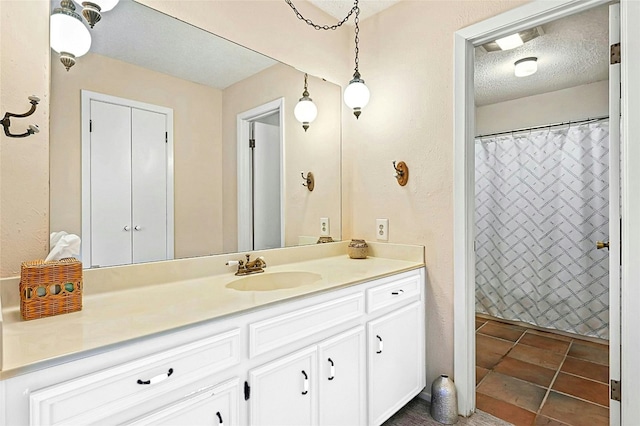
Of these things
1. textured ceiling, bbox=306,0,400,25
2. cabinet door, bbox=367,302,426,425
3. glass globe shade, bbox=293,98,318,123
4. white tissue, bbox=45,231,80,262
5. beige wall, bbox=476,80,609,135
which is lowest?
cabinet door, bbox=367,302,426,425

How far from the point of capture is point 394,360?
1.72 metres

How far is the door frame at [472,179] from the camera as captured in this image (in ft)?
4.64

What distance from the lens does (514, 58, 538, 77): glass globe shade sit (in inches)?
107

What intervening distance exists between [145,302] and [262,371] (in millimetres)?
472

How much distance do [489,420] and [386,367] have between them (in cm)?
71

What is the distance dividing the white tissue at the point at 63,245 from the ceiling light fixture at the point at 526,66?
3213 mm

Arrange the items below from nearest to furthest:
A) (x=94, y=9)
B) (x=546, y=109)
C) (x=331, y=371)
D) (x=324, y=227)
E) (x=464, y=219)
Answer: (x=94, y=9) → (x=331, y=371) → (x=464, y=219) → (x=324, y=227) → (x=546, y=109)

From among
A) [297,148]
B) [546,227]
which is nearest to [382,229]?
[297,148]

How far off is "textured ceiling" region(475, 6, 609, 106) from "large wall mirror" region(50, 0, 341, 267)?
1630 mm

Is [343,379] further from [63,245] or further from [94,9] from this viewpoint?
[94,9]

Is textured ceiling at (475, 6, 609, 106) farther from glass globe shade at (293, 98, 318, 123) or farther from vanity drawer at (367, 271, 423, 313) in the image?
vanity drawer at (367, 271, 423, 313)

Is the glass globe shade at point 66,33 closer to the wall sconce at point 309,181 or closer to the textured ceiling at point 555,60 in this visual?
the wall sconce at point 309,181

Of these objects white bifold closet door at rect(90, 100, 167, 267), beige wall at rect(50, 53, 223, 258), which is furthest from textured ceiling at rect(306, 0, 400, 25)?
white bifold closet door at rect(90, 100, 167, 267)

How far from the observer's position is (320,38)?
87.0 inches
